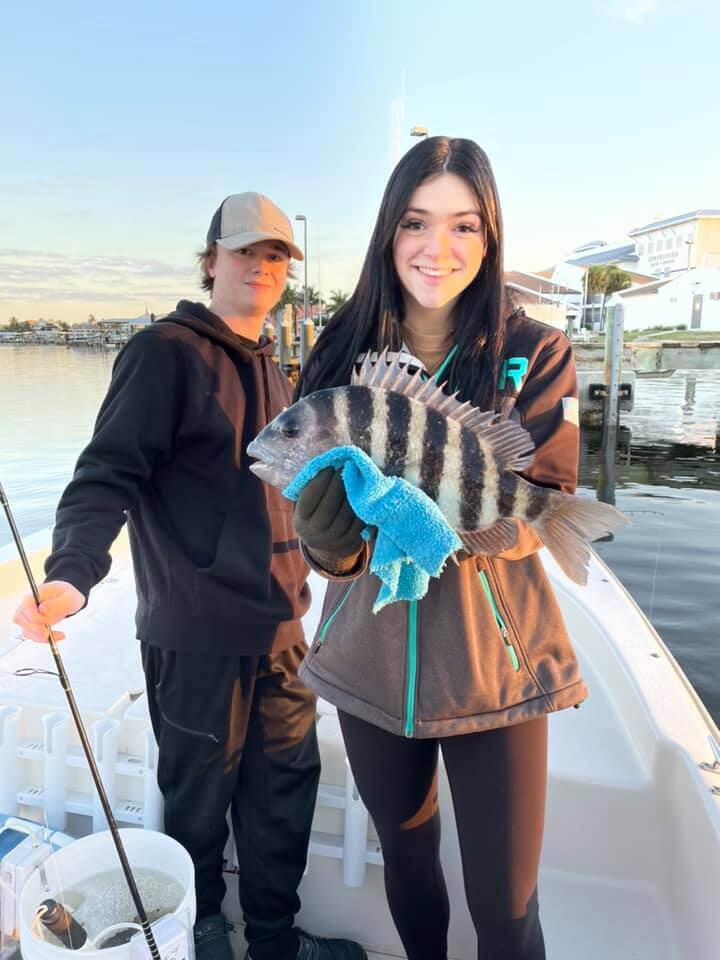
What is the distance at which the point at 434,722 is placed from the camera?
62.4 inches

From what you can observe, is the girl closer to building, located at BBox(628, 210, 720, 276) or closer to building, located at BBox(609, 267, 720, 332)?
building, located at BBox(609, 267, 720, 332)

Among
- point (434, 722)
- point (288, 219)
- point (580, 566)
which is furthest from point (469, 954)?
point (288, 219)

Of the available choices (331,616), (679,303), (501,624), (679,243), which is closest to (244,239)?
(331,616)

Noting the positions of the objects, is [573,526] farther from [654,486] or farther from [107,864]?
[654,486]

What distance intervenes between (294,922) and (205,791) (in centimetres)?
76

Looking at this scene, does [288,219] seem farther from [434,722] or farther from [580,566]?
[434,722]

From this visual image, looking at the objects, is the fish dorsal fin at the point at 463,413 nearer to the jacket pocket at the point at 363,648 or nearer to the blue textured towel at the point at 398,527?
the blue textured towel at the point at 398,527

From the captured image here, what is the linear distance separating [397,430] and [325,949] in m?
2.06

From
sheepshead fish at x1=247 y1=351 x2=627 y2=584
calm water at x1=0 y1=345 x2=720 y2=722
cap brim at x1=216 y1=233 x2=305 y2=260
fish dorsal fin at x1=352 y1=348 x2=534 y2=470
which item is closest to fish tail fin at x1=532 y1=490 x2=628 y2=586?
sheepshead fish at x1=247 y1=351 x2=627 y2=584

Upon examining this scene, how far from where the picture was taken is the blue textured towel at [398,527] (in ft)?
4.65

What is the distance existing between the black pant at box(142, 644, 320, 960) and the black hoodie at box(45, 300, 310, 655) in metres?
0.11

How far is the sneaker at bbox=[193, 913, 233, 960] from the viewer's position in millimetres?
2215

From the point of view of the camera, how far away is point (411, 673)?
1628mm

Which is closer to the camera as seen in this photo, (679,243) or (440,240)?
(440,240)
